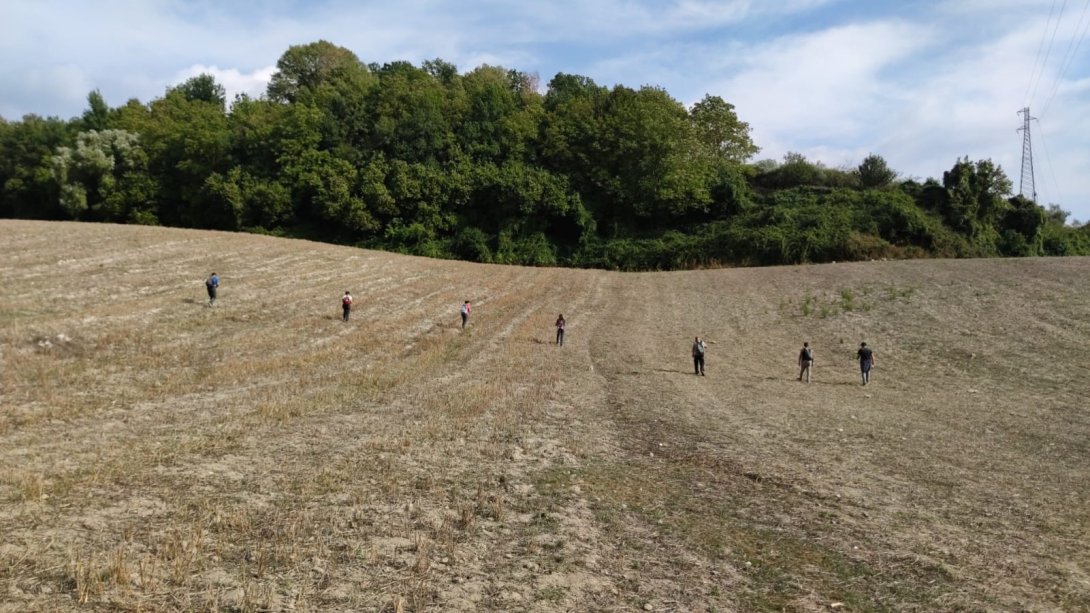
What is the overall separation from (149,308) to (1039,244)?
2751 inches

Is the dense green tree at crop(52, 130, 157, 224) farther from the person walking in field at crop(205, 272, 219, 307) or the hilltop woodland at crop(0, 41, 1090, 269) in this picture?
the person walking in field at crop(205, 272, 219, 307)

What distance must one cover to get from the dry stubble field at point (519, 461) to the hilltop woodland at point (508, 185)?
27.7 m

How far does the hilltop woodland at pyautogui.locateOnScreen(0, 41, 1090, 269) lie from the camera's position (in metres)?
59.4

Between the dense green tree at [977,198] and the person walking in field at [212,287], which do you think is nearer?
the person walking in field at [212,287]

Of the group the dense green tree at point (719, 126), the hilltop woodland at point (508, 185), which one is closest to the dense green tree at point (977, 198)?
the hilltop woodland at point (508, 185)

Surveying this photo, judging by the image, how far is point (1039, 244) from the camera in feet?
194

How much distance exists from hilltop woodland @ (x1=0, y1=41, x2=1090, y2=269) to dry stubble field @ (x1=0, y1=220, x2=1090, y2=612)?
2773cm

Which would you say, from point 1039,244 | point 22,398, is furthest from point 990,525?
point 1039,244

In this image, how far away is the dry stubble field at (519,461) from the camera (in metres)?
7.86

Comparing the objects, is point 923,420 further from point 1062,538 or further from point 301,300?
point 301,300

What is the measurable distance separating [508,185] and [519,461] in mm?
55447

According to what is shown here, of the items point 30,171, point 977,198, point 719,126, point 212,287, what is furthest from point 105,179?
point 977,198

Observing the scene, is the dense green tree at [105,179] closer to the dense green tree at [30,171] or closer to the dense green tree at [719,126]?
the dense green tree at [30,171]

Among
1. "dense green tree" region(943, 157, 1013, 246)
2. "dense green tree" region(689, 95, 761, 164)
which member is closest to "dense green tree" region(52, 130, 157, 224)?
"dense green tree" region(689, 95, 761, 164)
